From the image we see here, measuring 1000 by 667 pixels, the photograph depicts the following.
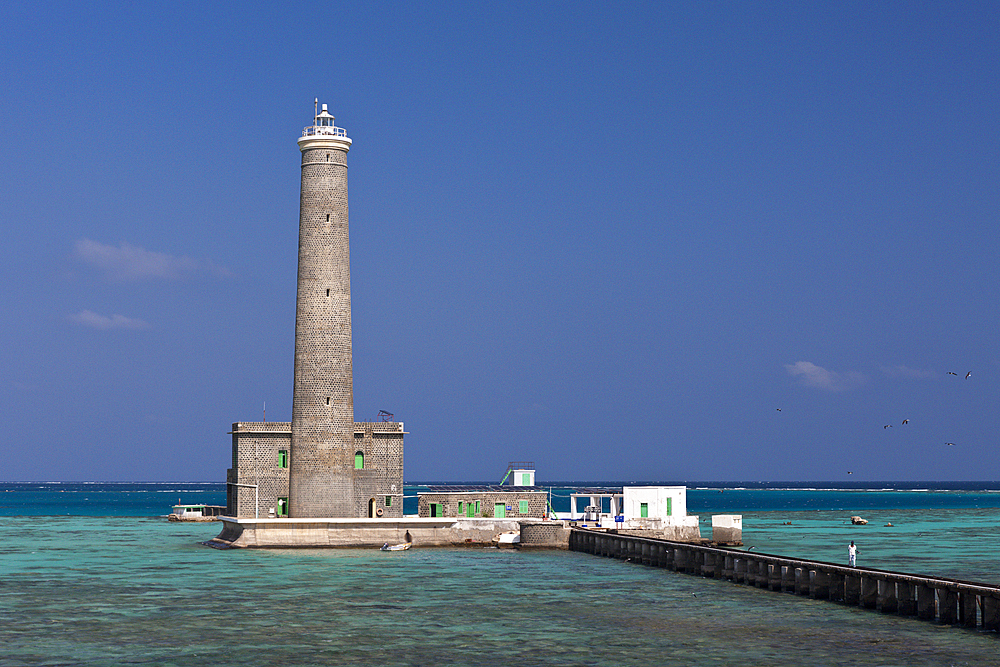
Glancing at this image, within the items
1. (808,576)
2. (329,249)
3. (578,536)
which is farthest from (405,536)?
(808,576)

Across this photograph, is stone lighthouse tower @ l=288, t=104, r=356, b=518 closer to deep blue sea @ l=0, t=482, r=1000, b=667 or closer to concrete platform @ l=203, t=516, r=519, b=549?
concrete platform @ l=203, t=516, r=519, b=549

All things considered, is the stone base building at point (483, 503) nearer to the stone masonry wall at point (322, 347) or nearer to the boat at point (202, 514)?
the stone masonry wall at point (322, 347)

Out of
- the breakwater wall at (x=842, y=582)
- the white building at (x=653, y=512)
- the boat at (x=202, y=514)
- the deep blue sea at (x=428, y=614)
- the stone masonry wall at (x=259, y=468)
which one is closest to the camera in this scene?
the deep blue sea at (x=428, y=614)

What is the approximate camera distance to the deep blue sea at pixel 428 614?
34281 mm

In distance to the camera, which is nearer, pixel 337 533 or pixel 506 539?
pixel 337 533

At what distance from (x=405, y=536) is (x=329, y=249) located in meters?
17.3

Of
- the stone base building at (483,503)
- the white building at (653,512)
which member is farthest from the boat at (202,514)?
the white building at (653,512)

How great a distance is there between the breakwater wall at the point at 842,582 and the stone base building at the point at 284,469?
16.5 m

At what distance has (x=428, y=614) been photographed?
42.9 m

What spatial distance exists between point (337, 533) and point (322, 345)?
10.7m

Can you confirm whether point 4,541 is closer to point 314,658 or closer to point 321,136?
point 321,136

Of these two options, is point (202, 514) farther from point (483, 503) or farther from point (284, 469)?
point (483, 503)

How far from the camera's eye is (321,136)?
228ft

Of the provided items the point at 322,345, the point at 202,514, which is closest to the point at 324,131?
the point at 322,345
